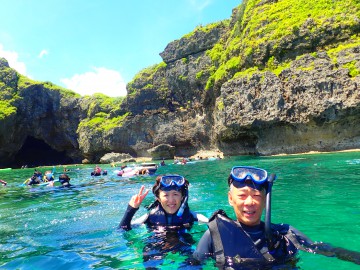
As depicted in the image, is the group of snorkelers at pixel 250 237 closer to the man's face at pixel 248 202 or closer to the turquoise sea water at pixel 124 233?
the man's face at pixel 248 202

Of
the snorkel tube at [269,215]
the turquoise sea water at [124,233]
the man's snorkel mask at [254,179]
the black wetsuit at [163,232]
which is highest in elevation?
the man's snorkel mask at [254,179]

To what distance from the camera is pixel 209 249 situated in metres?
3.61

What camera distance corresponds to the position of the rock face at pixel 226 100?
1321 inches

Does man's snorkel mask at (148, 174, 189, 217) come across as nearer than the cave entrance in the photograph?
Yes

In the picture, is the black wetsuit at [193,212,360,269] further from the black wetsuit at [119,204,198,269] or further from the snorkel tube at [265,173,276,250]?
the black wetsuit at [119,204,198,269]

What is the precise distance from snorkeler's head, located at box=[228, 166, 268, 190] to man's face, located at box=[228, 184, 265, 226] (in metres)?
0.05

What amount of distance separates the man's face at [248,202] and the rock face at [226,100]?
106ft

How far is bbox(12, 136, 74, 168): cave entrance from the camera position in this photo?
76.6m

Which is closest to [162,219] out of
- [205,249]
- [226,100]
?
[205,249]

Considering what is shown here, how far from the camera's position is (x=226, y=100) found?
4253 cm

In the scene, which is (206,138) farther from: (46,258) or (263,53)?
(46,258)

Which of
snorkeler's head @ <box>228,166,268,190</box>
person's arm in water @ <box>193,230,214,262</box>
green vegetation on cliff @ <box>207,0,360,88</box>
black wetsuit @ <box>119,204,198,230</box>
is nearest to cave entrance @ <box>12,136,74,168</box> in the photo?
green vegetation on cliff @ <box>207,0,360,88</box>

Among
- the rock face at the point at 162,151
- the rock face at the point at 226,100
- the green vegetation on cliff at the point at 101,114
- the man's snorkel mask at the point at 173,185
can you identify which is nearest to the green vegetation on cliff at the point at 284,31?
the rock face at the point at 226,100

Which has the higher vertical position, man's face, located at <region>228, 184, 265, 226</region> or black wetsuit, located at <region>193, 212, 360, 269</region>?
man's face, located at <region>228, 184, 265, 226</region>
